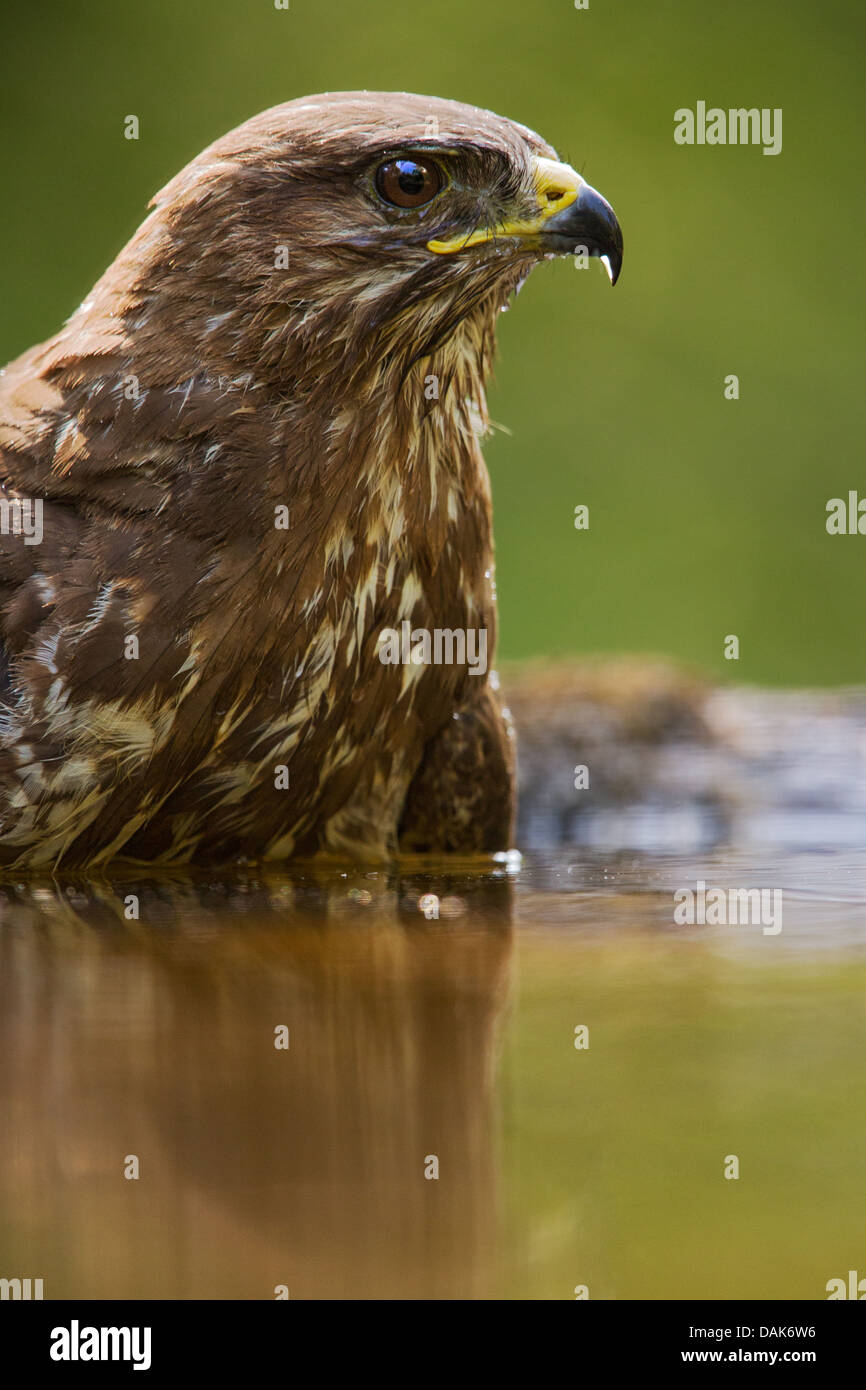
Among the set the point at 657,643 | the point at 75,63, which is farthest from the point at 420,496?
the point at 75,63

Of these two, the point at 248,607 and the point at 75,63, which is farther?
the point at 75,63

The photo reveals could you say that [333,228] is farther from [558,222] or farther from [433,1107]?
[433,1107]

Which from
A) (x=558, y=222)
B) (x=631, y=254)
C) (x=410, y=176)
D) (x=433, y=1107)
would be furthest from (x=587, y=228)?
(x=631, y=254)

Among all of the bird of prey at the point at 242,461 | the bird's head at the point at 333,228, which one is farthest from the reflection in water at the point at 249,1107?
the bird's head at the point at 333,228

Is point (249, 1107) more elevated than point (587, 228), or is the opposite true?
point (587, 228)

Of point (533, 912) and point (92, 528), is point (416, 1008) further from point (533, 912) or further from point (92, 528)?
point (92, 528)

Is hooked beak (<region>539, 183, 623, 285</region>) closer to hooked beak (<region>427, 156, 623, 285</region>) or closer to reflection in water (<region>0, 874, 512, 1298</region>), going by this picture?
hooked beak (<region>427, 156, 623, 285</region>)

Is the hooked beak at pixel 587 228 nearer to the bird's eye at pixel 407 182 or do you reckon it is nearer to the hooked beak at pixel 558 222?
the hooked beak at pixel 558 222
